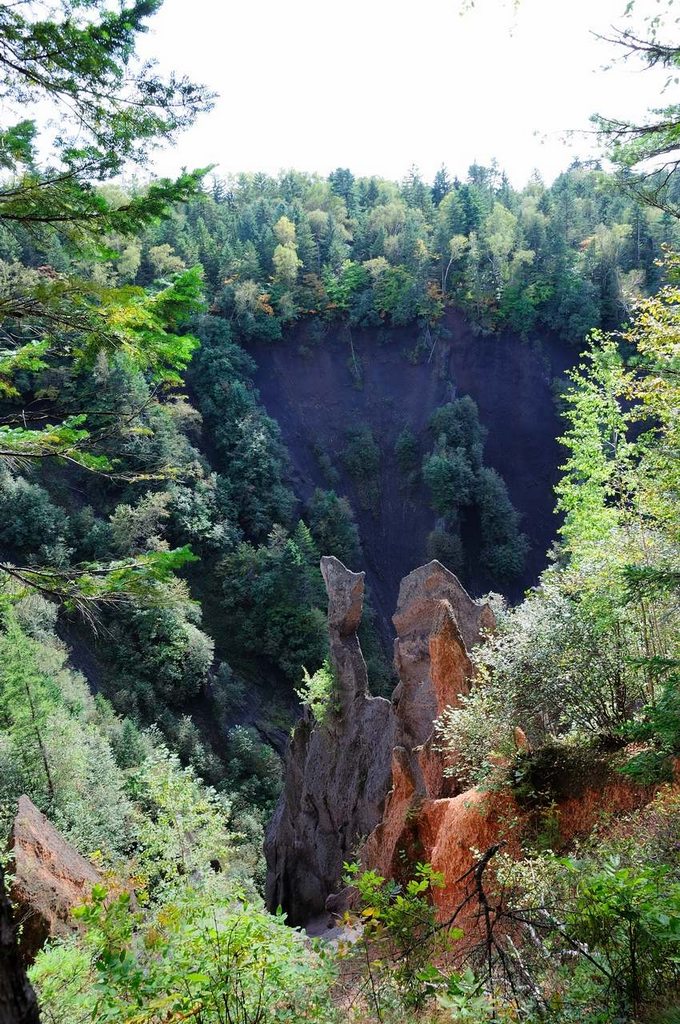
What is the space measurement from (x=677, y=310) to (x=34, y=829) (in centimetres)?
1307

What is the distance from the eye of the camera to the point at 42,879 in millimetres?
9359

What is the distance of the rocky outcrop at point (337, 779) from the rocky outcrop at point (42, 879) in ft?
23.8

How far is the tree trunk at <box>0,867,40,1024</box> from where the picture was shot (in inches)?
127

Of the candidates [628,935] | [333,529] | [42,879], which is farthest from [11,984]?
[333,529]

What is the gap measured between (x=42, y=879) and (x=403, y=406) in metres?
41.9

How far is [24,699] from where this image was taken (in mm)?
17484

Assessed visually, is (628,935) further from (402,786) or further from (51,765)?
(51,765)

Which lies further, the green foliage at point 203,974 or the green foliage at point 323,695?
the green foliage at point 323,695

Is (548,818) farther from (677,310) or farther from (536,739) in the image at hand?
(677,310)

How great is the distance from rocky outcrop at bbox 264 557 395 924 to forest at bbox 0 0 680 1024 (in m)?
0.79

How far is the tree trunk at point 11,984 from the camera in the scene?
3234mm

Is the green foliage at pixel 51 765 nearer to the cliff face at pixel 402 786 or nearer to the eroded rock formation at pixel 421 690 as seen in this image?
the cliff face at pixel 402 786

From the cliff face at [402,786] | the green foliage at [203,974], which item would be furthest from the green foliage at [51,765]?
the green foliage at [203,974]

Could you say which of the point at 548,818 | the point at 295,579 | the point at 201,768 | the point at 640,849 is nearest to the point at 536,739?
the point at 548,818
